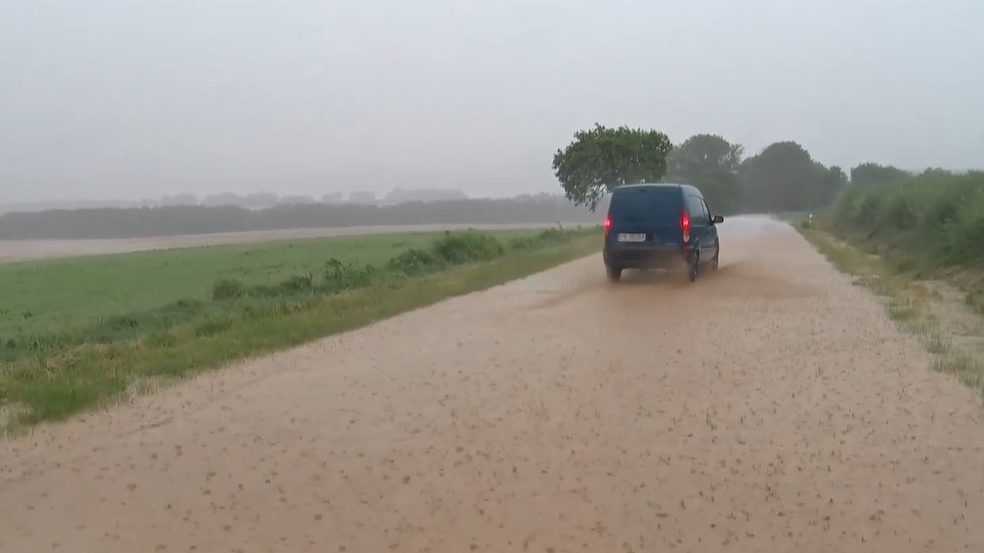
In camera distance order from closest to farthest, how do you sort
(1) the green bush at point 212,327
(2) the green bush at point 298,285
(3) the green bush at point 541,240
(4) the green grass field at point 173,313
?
1. (4) the green grass field at point 173,313
2. (1) the green bush at point 212,327
3. (2) the green bush at point 298,285
4. (3) the green bush at point 541,240

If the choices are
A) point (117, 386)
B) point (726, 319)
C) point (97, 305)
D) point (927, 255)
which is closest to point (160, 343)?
point (117, 386)

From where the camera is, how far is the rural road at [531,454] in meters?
5.23

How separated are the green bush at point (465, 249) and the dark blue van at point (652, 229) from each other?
9.61 m

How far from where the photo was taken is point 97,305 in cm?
2009

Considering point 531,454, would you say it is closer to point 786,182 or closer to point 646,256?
point 646,256

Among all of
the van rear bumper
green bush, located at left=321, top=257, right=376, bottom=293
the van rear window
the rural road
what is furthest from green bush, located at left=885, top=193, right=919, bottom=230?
the rural road

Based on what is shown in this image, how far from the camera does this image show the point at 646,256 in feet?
60.4

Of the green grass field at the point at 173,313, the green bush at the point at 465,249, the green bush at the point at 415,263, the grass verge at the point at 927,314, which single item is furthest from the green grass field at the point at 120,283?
the grass verge at the point at 927,314

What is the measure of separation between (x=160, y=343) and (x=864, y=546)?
31.2 ft

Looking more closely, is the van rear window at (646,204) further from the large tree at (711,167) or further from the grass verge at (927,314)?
the large tree at (711,167)

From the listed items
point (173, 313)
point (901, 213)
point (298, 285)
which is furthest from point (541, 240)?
point (173, 313)

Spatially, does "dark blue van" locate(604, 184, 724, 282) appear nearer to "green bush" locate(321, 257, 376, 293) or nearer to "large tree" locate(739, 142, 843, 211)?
"green bush" locate(321, 257, 376, 293)

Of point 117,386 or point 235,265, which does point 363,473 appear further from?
point 235,265

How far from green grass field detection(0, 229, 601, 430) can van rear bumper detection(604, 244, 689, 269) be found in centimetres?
262
